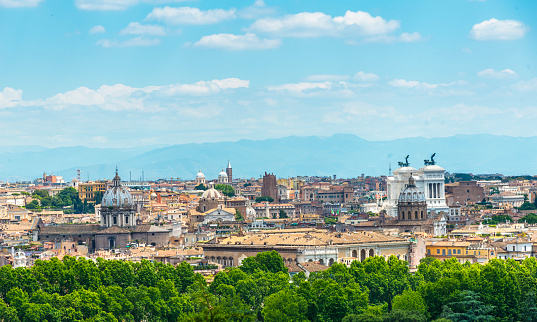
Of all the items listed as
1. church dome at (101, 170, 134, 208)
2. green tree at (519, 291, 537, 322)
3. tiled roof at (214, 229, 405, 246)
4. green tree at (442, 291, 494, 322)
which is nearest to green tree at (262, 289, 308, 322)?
green tree at (442, 291, 494, 322)

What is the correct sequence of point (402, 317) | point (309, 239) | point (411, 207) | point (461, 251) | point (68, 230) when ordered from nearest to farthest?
point (402, 317) < point (309, 239) < point (461, 251) < point (68, 230) < point (411, 207)

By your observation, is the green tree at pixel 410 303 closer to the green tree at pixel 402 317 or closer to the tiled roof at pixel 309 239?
the green tree at pixel 402 317

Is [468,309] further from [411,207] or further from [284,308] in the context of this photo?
[411,207]

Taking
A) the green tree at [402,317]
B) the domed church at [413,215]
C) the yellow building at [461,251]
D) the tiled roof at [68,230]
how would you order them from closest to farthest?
the green tree at [402,317]
the yellow building at [461,251]
the tiled roof at [68,230]
the domed church at [413,215]

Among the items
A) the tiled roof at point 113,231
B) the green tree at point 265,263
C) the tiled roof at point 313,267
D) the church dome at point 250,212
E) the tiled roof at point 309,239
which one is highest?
the church dome at point 250,212

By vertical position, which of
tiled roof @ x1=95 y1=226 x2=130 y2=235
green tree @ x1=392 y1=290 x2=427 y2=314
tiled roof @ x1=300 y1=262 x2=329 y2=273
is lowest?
green tree @ x1=392 y1=290 x2=427 y2=314

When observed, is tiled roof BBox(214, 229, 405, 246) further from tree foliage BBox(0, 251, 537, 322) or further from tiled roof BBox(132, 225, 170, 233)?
tiled roof BBox(132, 225, 170, 233)

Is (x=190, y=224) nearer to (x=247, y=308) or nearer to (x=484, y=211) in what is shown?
(x=484, y=211)

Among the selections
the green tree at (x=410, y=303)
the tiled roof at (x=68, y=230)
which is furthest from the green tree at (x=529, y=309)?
the tiled roof at (x=68, y=230)

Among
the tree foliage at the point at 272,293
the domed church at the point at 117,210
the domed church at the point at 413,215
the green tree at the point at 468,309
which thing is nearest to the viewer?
the tree foliage at the point at 272,293

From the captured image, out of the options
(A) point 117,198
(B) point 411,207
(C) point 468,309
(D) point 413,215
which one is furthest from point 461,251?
(A) point 117,198
